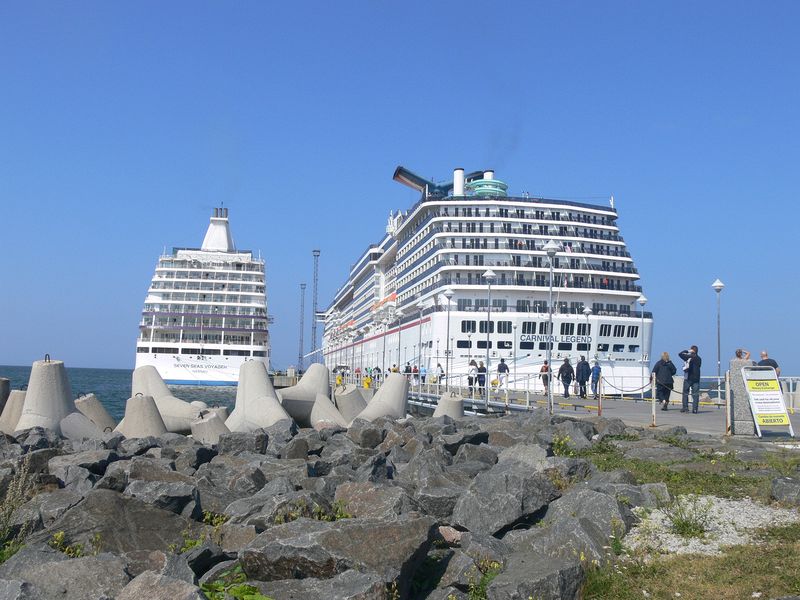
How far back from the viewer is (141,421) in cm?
2028

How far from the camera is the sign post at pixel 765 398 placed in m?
15.1

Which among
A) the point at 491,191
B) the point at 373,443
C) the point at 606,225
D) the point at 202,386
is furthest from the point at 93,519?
the point at 202,386

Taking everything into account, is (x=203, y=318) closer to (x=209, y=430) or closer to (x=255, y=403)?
(x=255, y=403)

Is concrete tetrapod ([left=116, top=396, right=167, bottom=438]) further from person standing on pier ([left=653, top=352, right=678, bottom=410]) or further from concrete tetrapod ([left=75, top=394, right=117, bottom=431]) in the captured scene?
person standing on pier ([left=653, top=352, right=678, bottom=410])

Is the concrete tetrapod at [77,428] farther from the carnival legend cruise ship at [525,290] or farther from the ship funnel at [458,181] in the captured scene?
the ship funnel at [458,181]

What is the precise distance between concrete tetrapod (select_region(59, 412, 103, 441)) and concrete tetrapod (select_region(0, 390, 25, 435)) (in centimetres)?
265

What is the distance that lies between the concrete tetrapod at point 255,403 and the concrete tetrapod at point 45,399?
161 inches

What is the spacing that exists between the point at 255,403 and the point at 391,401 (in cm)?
466

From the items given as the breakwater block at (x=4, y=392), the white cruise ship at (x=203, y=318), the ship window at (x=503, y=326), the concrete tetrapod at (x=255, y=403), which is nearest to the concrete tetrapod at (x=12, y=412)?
the breakwater block at (x=4, y=392)

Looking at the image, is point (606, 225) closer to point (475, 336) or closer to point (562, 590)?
point (475, 336)

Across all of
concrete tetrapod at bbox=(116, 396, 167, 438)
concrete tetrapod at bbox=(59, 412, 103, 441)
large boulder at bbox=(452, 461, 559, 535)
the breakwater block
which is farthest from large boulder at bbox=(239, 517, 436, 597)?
the breakwater block

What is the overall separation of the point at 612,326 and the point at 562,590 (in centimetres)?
4729

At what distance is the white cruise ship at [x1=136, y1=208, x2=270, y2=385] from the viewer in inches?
3004

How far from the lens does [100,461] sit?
1223cm
